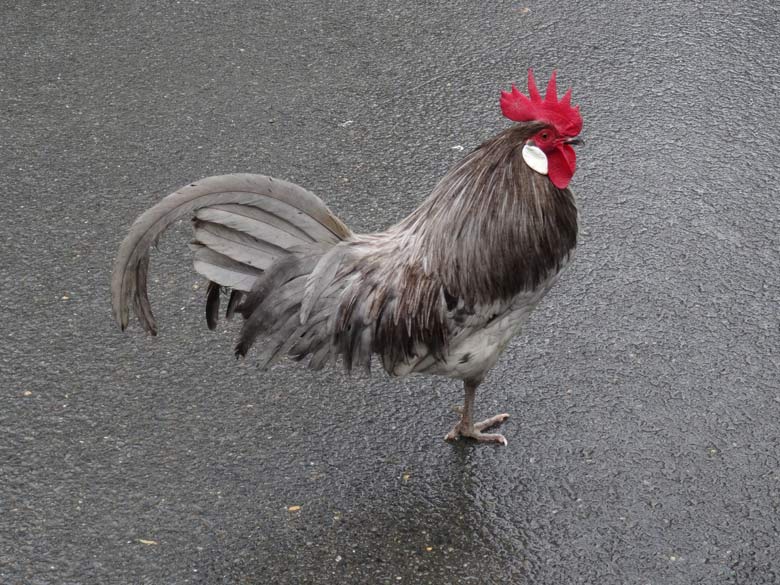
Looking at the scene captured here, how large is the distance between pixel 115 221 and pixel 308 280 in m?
2.11

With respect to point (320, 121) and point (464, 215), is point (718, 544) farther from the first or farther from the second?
point (320, 121)

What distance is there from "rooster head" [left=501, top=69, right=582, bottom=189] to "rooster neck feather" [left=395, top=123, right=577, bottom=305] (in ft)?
0.11

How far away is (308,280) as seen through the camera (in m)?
3.76

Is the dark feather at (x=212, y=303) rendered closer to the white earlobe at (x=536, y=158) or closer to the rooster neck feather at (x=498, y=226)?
the rooster neck feather at (x=498, y=226)

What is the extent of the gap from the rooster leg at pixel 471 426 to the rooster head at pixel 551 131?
985mm

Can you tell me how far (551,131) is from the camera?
11.9ft

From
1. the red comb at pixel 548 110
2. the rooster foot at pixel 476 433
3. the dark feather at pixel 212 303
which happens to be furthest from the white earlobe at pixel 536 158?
the dark feather at pixel 212 303

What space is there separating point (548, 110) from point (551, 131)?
81mm

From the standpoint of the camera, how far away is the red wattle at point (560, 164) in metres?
3.65

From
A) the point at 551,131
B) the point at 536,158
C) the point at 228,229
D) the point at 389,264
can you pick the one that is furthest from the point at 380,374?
the point at 551,131

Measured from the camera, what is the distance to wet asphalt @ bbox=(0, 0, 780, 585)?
12.7 feet

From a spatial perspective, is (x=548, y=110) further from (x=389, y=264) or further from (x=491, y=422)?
(x=491, y=422)

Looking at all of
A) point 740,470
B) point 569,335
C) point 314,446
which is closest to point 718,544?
point 740,470

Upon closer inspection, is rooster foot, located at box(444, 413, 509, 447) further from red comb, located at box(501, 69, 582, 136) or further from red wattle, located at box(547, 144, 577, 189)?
red comb, located at box(501, 69, 582, 136)
